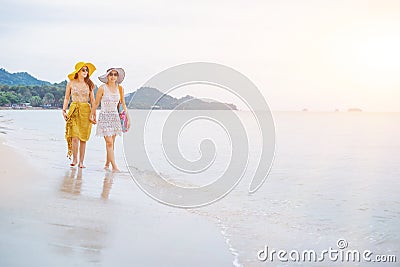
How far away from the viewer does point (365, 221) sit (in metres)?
7.64

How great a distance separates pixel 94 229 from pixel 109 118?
14.7ft

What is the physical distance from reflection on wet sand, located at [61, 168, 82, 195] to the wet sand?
0.01m

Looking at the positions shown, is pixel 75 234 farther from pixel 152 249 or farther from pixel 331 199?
pixel 331 199

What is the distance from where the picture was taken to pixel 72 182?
8172 mm

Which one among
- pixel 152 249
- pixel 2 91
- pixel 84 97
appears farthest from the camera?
pixel 2 91

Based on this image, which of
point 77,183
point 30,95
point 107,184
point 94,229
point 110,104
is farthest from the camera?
point 30,95

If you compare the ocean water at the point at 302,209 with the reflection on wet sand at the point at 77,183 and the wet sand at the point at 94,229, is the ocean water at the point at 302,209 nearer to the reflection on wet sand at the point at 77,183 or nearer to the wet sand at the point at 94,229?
the wet sand at the point at 94,229

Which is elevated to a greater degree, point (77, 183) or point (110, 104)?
point (110, 104)

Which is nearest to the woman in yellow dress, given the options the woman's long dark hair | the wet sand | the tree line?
the woman's long dark hair

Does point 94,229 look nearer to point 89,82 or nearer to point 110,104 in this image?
point 110,104

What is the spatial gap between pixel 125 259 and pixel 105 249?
0.29m

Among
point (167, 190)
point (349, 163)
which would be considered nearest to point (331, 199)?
point (167, 190)

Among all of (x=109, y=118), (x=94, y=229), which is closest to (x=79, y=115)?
(x=109, y=118)

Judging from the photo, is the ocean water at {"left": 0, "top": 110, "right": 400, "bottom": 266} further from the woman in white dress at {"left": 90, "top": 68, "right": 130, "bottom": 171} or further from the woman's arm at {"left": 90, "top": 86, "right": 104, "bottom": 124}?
the woman's arm at {"left": 90, "top": 86, "right": 104, "bottom": 124}
